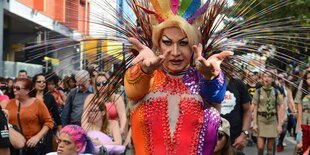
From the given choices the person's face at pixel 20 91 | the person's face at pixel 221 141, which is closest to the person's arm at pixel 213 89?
the person's face at pixel 221 141

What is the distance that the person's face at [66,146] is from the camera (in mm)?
6263

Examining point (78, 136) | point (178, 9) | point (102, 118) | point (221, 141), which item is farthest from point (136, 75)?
point (102, 118)

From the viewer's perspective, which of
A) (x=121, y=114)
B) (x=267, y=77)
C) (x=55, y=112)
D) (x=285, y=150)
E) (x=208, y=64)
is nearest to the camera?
(x=208, y=64)

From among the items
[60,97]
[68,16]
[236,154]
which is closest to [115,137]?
[236,154]

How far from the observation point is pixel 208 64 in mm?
3975

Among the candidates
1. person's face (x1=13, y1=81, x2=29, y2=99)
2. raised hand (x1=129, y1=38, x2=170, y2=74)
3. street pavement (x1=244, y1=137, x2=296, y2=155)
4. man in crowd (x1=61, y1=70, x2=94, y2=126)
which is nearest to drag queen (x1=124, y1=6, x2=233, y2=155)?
raised hand (x1=129, y1=38, x2=170, y2=74)

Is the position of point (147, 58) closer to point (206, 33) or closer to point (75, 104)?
point (206, 33)

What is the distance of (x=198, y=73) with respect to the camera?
4.40 meters

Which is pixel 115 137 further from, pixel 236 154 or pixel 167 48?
pixel 167 48

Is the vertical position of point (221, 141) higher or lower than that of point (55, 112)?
higher

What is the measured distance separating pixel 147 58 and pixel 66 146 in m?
2.43

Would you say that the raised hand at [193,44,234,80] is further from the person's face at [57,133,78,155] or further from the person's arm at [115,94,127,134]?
the person's arm at [115,94,127,134]

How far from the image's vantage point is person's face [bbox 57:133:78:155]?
6263 mm

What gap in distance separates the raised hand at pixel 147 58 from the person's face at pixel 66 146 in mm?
2290
